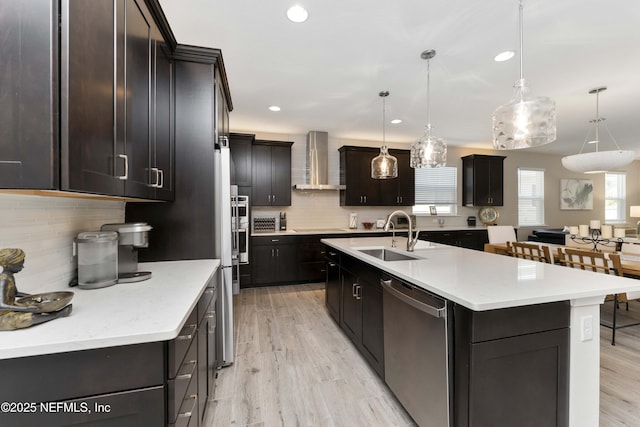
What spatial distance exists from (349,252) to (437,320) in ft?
3.83

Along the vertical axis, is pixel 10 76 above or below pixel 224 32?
below

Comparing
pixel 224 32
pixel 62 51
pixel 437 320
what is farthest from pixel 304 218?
pixel 62 51

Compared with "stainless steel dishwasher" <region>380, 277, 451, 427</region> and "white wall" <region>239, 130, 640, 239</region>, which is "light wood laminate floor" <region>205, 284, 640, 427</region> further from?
"white wall" <region>239, 130, 640, 239</region>

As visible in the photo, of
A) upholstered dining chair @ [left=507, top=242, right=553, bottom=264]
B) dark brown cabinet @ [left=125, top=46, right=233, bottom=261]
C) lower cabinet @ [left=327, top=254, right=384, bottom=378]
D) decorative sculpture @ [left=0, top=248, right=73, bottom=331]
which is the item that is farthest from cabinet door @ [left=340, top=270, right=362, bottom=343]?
upholstered dining chair @ [left=507, top=242, right=553, bottom=264]

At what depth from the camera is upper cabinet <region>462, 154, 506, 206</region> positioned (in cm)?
593

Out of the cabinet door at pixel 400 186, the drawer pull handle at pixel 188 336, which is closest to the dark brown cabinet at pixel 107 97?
the drawer pull handle at pixel 188 336

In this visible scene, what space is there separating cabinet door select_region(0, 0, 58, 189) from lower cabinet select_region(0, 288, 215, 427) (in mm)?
534

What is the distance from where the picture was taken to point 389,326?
5.94 feet

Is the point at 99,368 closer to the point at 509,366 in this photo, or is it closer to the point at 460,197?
the point at 509,366

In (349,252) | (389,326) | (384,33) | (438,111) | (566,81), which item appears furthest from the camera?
(438,111)

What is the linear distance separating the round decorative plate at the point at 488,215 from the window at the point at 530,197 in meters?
0.96


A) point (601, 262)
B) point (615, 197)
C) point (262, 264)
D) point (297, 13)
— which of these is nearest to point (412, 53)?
point (297, 13)

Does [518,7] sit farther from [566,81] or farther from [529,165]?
[529,165]

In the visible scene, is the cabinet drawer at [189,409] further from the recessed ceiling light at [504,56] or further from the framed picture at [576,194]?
the framed picture at [576,194]
